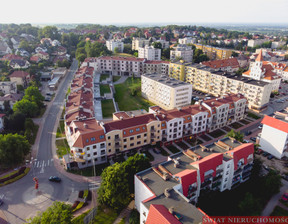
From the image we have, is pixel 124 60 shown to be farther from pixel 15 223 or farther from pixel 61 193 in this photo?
pixel 15 223

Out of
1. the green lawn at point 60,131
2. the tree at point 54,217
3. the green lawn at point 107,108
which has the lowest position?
the green lawn at point 60,131

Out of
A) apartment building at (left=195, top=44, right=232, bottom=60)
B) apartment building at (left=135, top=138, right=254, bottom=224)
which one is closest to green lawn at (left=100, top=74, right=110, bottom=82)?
apartment building at (left=195, top=44, right=232, bottom=60)

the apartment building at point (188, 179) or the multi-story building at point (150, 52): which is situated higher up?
the multi-story building at point (150, 52)

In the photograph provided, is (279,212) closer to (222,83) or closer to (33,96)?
(222,83)

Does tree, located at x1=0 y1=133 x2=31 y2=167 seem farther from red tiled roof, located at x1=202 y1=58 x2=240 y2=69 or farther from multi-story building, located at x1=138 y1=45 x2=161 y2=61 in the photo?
multi-story building, located at x1=138 y1=45 x2=161 y2=61

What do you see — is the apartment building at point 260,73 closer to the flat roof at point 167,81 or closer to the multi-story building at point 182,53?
the flat roof at point 167,81

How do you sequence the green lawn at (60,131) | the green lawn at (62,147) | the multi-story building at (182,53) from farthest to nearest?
the multi-story building at (182,53), the green lawn at (60,131), the green lawn at (62,147)

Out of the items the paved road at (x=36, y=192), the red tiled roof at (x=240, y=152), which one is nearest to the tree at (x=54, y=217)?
the paved road at (x=36, y=192)
